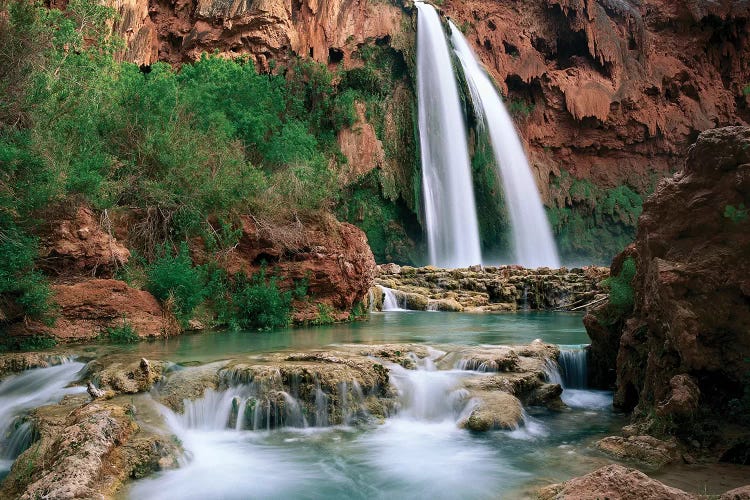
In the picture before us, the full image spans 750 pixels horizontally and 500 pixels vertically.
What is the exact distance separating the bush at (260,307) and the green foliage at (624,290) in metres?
7.33

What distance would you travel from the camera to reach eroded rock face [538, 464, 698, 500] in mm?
3340

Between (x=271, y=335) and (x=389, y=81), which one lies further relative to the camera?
(x=389, y=81)

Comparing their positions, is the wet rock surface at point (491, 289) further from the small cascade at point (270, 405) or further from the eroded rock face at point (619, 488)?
the eroded rock face at point (619, 488)

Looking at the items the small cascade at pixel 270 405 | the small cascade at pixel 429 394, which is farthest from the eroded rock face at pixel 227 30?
the small cascade at pixel 429 394

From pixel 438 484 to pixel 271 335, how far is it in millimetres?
6852

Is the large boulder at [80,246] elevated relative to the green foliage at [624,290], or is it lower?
elevated

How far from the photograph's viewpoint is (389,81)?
31.4 metres

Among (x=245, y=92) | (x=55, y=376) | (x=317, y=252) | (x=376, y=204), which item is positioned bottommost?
(x=55, y=376)

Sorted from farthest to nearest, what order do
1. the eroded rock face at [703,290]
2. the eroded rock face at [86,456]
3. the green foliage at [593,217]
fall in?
the green foliage at [593,217] → the eroded rock face at [703,290] → the eroded rock face at [86,456]

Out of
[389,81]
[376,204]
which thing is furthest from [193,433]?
[389,81]

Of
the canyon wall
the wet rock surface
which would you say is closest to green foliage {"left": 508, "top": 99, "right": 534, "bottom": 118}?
the canyon wall

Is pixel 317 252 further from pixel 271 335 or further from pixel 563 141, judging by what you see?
pixel 563 141

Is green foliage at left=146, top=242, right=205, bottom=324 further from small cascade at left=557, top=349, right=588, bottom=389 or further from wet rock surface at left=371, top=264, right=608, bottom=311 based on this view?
wet rock surface at left=371, top=264, right=608, bottom=311

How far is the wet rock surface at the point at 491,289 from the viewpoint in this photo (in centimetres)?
1969
